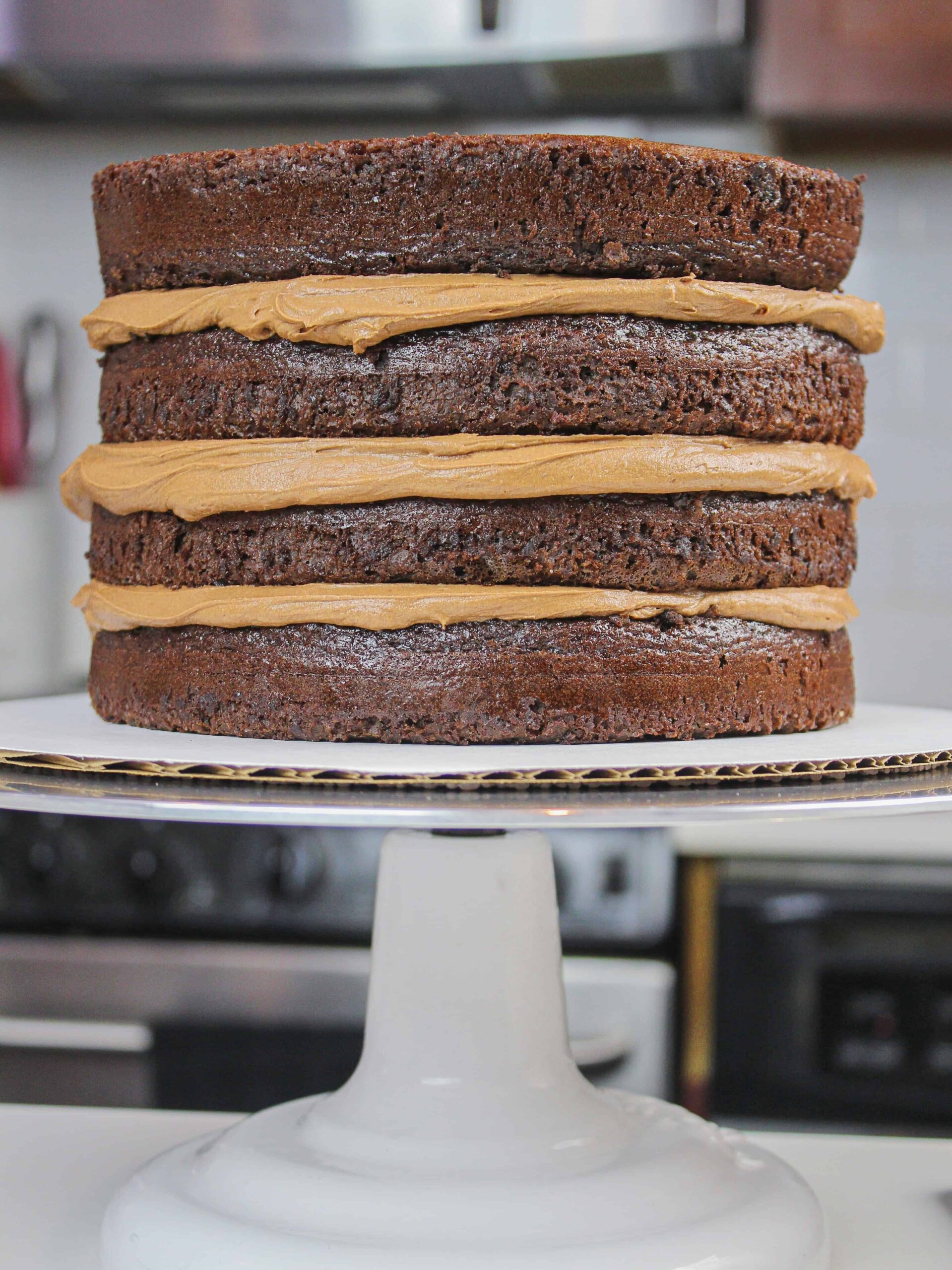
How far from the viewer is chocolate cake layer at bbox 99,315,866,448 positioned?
2.76 feet

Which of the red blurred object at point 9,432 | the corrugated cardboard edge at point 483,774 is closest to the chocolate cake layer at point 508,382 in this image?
the corrugated cardboard edge at point 483,774

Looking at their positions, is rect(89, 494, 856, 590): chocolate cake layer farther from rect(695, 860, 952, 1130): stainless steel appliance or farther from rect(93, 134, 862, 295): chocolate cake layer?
rect(695, 860, 952, 1130): stainless steel appliance

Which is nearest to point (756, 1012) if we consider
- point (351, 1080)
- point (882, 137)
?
point (351, 1080)

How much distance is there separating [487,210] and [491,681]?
0.25m

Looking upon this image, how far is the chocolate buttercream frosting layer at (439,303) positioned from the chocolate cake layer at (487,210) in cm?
1

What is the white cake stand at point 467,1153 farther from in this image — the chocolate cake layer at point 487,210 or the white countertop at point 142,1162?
the chocolate cake layer at point 487,210

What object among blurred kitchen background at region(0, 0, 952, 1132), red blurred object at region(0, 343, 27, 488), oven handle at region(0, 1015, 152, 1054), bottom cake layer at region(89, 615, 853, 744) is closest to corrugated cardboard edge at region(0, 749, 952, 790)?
bottom cake layer at region(89, 615, 853, 744)

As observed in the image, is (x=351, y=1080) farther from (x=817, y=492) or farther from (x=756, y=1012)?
(x=756, y=1012)

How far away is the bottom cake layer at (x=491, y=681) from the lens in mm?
848

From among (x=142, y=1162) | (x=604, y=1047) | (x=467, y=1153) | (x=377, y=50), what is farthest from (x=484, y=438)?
(x=377, y=50)

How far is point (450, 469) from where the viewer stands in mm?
829

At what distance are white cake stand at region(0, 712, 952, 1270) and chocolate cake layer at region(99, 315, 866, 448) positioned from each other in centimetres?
23

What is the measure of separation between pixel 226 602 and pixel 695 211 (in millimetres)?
341

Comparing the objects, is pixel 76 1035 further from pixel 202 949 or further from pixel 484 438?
pixel 484 438
